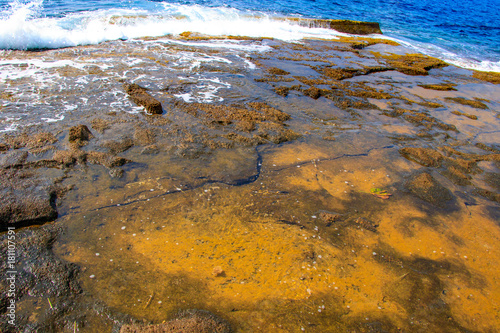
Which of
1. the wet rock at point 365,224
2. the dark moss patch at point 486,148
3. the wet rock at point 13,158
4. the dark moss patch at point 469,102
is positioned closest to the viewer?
the wet rock at point 365,224

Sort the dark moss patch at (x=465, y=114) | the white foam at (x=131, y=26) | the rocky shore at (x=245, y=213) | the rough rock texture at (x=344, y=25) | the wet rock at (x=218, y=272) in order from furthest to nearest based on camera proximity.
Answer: the rough rock texture at (x=344, y=25), the white foam at (x=131, y=26), the dark moss patch at (x=465, y=114), the wet rock at (x=218, y=272), the rocky shore at (x=245, y=213)

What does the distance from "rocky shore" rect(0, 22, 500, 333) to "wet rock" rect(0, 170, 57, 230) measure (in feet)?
0.06

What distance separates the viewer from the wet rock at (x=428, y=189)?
3.81 m

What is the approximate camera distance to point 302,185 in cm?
383

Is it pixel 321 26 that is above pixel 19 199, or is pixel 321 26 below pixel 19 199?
above

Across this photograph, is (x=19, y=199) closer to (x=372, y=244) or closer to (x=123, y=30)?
(x=372, y=244)

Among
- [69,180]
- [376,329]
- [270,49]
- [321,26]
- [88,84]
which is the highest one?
[321,26]

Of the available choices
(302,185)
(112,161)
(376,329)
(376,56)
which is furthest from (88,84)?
(376,56)

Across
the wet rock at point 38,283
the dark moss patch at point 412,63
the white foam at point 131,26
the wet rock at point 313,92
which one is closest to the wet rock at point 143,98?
the wet rock at point 38,283

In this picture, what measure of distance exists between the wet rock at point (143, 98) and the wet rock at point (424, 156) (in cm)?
482

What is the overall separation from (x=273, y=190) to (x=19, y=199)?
3072 millimetres

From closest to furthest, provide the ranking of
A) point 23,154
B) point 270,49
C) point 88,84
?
1. point 23,154
2. point 88,84
3. point 270,49

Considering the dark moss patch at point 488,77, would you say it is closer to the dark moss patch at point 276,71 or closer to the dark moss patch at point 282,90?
the dark moss patch at point 276,71

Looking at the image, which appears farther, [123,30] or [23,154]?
[123,30]
